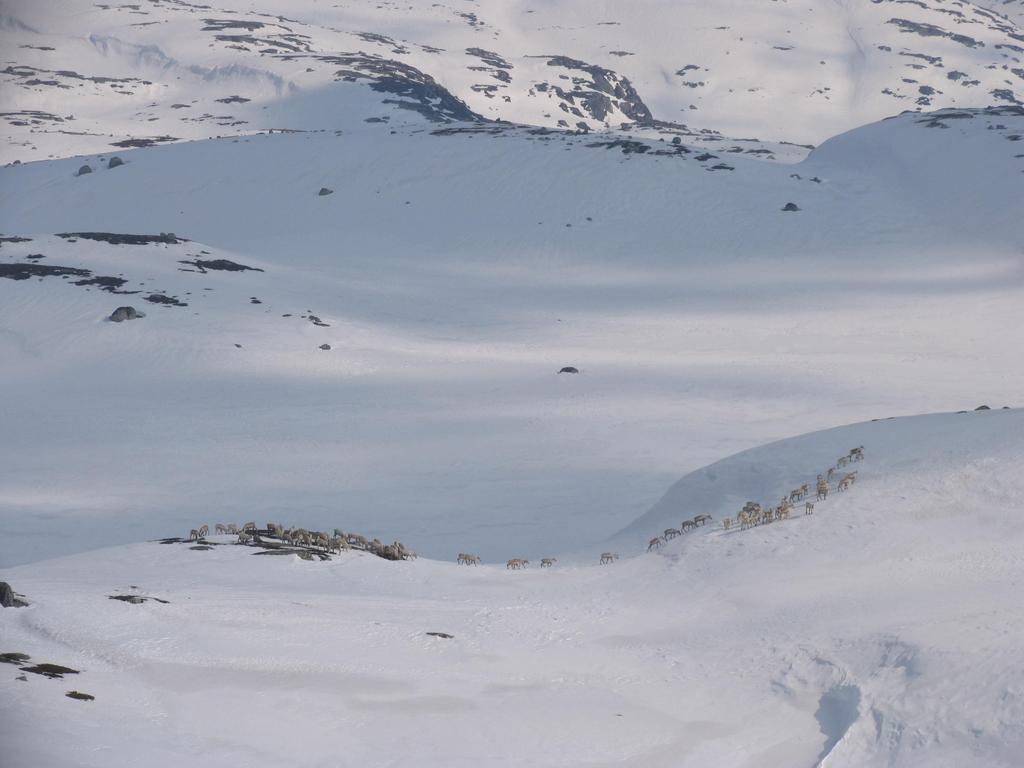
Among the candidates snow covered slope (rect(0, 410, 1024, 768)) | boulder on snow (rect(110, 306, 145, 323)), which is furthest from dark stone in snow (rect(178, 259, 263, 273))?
snow covered slope (rect(0, 410, 1024, 768))

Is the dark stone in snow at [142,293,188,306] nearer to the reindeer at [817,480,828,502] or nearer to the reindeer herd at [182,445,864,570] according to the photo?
the reindeer herd at [182,445,864,570]

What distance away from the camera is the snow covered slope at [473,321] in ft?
76.9

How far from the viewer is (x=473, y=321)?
4109 cm

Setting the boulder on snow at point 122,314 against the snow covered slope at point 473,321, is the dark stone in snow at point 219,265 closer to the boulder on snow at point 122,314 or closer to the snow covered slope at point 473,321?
the snow covered slope at point 473,321

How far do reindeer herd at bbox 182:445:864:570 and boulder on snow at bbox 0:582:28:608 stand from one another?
16.1ft

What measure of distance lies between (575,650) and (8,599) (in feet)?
19.4

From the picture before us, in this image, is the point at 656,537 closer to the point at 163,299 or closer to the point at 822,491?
the point at 822,491

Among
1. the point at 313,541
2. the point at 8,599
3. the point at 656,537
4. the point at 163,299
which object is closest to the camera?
the point at 8,599

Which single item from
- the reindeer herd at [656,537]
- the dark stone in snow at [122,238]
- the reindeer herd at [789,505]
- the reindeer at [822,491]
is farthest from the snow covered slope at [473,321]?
the reindeer at [822,491]

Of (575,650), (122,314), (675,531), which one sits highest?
(575,650)

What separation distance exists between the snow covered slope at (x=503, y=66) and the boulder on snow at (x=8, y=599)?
69.2m

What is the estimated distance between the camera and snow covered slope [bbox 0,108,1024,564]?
923 inches

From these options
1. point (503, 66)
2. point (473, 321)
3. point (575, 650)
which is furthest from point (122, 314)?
point (503, 66)

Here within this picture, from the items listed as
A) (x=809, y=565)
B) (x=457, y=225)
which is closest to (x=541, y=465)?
(x=809, y=565)
